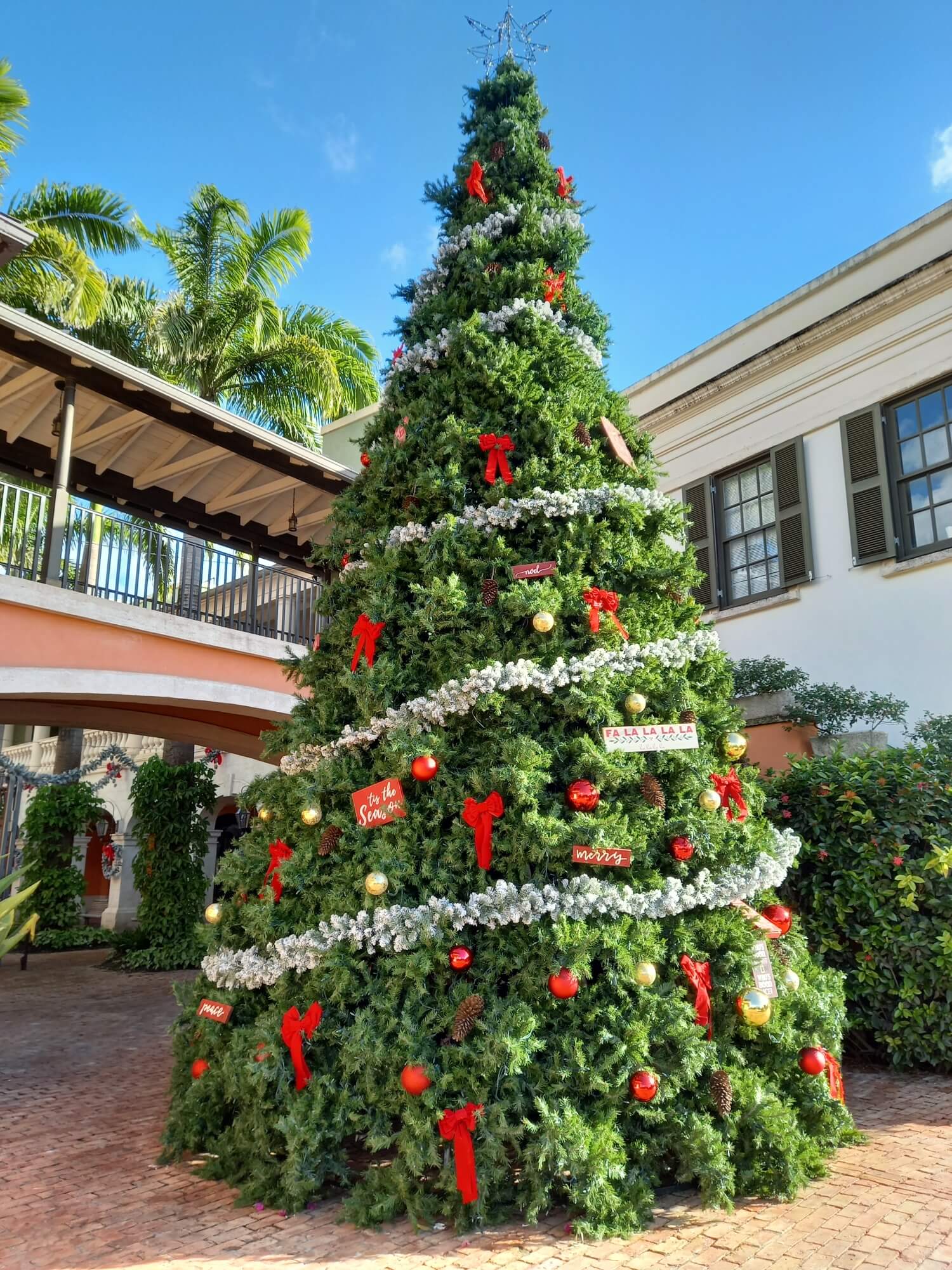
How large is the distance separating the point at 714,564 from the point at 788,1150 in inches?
314

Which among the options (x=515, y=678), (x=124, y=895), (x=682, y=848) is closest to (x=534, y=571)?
(x=515, y=678)

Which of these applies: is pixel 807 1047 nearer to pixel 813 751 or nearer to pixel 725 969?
pixel 725 969

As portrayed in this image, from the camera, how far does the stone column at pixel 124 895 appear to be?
15914 millimetres

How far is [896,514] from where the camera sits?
8805 mm

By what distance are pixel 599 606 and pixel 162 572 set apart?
6.47m

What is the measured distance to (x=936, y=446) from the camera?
866 cm

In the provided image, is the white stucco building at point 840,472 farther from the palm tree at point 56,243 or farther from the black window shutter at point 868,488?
the palm tree at point 56,243

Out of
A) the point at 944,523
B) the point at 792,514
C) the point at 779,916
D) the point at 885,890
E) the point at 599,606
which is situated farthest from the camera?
the point at 792,514

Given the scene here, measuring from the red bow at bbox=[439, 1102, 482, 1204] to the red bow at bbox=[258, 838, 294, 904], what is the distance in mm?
1264

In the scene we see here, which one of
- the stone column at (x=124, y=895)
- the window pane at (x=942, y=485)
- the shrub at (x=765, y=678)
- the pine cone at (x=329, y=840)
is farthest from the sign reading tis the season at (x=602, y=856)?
the stone column at (x=124, y=895)

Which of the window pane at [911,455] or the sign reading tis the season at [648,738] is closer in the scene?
the sign reading tis the season at [648,738]

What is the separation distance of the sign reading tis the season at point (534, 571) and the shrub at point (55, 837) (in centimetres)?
1234

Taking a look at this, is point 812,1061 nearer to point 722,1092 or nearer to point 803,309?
point 722,1092

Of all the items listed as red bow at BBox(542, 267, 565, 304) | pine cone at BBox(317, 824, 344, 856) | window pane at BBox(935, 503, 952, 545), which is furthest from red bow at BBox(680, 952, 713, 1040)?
window pane at BBox(935, 503, 952, 545)
